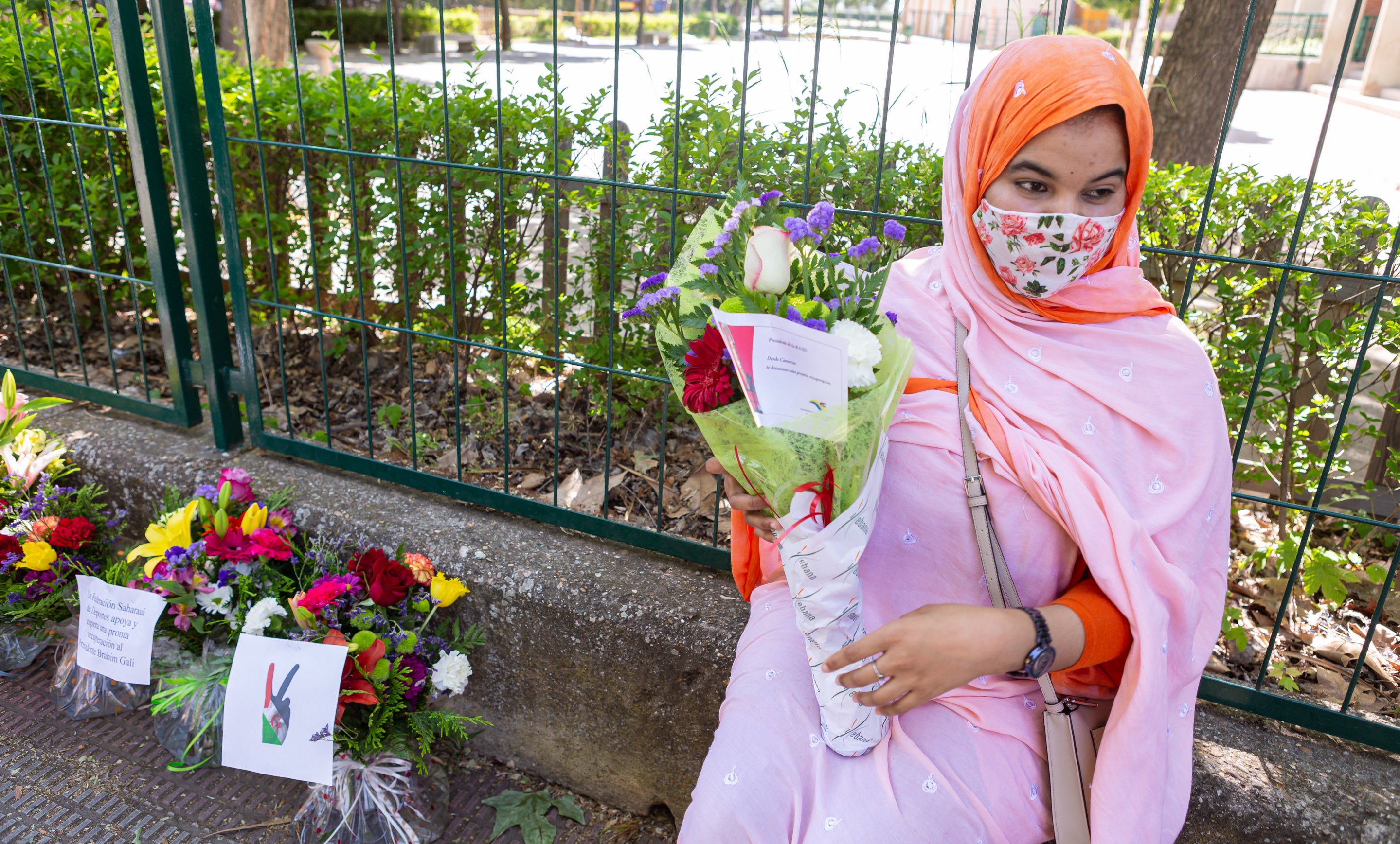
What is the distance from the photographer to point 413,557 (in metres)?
2.40

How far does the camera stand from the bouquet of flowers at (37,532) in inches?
107

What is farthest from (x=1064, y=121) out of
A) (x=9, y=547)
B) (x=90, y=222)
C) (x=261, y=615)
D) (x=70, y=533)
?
(x=90, y=222)

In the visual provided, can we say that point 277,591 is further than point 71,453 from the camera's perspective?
No

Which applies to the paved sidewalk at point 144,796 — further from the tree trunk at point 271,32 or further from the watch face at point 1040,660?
the tree trunk at point 271,32

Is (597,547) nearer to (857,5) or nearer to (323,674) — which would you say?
(323,674)

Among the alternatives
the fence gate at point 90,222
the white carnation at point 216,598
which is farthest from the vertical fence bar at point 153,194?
the white carnation at point 216,598

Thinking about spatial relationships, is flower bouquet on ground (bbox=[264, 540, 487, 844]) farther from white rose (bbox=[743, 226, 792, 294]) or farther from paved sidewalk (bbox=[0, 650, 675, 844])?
white rose (bbox=[743, 226, 792, 294])

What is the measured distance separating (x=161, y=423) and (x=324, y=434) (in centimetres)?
64

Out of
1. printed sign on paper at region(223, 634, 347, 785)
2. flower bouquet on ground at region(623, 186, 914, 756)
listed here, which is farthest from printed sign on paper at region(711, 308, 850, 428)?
printed sign on paper at region(223, 634, 347, 785)

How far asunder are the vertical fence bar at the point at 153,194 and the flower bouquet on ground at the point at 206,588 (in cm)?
71

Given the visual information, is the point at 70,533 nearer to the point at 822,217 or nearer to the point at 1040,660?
the point at 822,217

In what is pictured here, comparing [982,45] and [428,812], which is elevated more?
[982,45]

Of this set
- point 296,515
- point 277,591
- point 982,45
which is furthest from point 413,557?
point 982,45

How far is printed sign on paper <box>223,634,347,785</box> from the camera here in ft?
6.90
